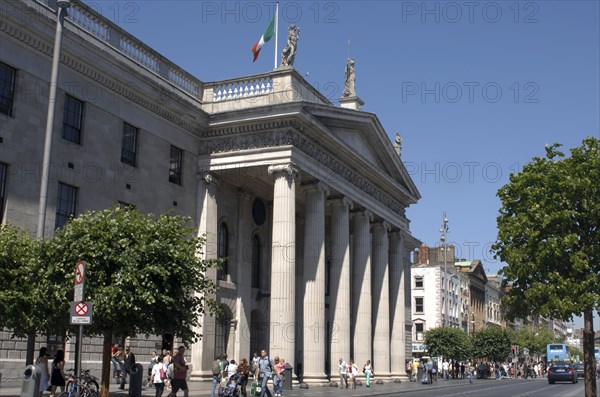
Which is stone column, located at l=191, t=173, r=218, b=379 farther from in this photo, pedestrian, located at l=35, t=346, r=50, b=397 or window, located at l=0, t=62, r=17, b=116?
pedestrian, located at l=35, t=346, r=50, b=397

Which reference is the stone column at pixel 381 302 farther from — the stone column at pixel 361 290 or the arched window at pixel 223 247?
the arched window at pixel 223 247

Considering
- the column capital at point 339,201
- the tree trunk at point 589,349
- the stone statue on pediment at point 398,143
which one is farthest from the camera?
the stone statue on pediment at point 398,143

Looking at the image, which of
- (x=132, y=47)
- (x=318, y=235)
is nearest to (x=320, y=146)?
(x=318, y=235)

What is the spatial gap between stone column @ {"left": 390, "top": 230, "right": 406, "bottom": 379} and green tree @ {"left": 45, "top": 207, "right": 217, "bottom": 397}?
3182 cm

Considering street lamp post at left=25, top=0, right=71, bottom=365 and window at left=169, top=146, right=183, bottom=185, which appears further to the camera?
window at left=169, top=146, right=183, bottom=185

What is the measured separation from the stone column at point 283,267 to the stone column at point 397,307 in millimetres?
17290

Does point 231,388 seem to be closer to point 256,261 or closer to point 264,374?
point 264,374

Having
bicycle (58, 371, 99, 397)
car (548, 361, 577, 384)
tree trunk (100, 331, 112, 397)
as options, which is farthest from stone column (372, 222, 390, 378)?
bicycle (58, 371, 99, 397)

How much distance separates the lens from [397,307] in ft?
172

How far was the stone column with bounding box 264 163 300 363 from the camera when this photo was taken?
115 feet

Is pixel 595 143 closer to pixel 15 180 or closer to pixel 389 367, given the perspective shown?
pixel 15 180

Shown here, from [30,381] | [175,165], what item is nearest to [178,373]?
[30,381]

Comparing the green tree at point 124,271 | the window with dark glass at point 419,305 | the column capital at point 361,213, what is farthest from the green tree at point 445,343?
the green tree at point 124,271

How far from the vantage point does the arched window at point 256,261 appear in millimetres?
43125
